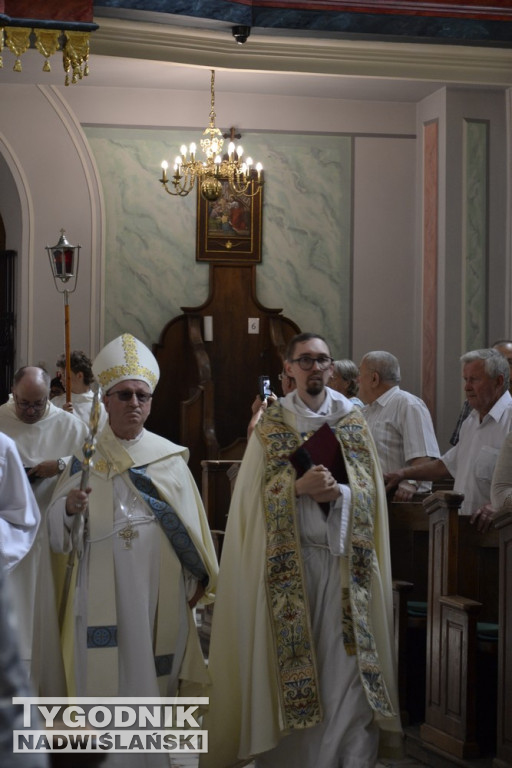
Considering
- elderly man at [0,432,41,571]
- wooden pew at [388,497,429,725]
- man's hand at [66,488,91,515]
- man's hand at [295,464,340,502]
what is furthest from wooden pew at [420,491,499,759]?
elderly man at [0,432,41,571]

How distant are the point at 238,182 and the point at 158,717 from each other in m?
8.13

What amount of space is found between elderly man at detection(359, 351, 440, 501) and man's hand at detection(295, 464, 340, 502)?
184cm

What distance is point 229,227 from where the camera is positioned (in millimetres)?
12820

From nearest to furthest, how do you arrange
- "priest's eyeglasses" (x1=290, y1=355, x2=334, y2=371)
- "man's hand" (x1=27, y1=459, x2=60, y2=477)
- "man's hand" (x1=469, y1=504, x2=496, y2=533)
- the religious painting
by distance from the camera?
"priest's eyeglasses" (x1=290, y1=355, x2=334, y2=371) → "man's hand" (x1=469, y1=504, x2=496, y2=533) → "man's hand" (x1=27, y1=459, x2=60, y2=477) → the religious painting

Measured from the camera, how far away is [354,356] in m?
13.1

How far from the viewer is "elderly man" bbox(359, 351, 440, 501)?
710cm

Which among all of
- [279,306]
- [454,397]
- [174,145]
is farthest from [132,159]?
[454,397]

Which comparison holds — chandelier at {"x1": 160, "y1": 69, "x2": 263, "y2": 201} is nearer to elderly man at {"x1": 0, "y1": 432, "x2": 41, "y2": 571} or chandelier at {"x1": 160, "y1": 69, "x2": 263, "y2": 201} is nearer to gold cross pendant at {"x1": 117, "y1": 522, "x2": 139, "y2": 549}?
gold cross pendant at {"x1": 117, "y1": 522, "x2": 139, "y2": 549}

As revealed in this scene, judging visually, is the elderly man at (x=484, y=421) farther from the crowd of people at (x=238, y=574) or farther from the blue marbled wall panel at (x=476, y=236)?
the blue marbled wall panel at (x=476, y=236)

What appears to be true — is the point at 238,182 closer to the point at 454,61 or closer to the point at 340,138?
the point at 340,138

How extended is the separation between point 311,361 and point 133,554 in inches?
46.0

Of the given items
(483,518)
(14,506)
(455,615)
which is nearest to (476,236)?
(483,518)

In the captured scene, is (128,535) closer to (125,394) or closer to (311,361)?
(125,394)

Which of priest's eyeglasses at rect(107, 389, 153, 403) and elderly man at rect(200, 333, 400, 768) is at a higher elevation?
priest's eyeglasses at rect(107, 389, 153, 403)
